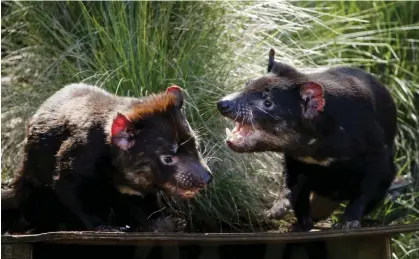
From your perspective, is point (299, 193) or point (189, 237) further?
point (299, 193)

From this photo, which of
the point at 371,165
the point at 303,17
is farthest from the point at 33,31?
the point at 371,165

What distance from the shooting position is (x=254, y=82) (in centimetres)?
414

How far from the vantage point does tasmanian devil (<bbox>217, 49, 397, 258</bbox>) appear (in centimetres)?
403

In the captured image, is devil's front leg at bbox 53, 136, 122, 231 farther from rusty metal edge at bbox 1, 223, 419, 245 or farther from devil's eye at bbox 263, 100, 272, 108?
devil's eye at bbox 263, 100, 272, 108

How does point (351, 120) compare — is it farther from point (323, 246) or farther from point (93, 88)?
point (93, 88)

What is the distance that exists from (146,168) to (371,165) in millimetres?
1005

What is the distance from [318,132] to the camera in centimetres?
405

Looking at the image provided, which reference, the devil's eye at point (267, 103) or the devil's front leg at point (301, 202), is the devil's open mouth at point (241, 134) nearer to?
the devil's eye at point (267, 103)

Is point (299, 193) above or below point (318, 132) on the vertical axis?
below

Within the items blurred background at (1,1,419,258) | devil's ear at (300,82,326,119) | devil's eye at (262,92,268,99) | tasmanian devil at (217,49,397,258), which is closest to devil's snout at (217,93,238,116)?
tasmanian devil at (217,49,397,258)

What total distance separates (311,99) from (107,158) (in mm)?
922

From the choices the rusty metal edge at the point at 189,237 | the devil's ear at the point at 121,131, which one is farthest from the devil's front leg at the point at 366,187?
the devil's ear at the point at 121,131

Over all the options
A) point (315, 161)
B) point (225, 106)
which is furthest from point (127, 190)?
point (315, 161)

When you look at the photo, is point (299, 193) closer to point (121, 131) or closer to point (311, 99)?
point (311, 99)
